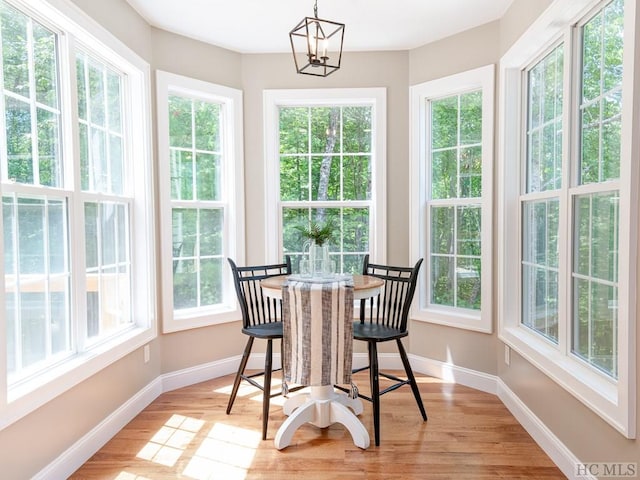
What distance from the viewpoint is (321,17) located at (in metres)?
3.26

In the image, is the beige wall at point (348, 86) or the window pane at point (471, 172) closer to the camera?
the window pane at point (471, 172)

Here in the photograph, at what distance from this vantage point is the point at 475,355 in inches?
137

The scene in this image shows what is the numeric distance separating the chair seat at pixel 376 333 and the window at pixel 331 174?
1.09m

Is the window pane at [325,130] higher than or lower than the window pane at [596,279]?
higher

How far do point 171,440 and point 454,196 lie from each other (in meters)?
2.64

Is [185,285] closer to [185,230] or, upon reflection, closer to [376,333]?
[185,230]

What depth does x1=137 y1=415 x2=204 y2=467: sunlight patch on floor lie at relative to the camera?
246cm

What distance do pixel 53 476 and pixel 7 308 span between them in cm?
85

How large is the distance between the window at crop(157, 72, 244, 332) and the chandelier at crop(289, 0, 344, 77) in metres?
0.67

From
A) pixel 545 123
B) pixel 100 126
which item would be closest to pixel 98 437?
pixel 100 126

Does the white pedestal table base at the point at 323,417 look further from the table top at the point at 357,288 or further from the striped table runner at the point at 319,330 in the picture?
the table top at the point at 357,288

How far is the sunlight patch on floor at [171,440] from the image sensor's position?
2.46 meters

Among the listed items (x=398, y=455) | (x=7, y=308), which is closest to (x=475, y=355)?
(x=398, y=455)

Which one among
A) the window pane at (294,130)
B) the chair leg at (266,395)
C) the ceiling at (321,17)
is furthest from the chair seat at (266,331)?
the ceiling at (321,17)
